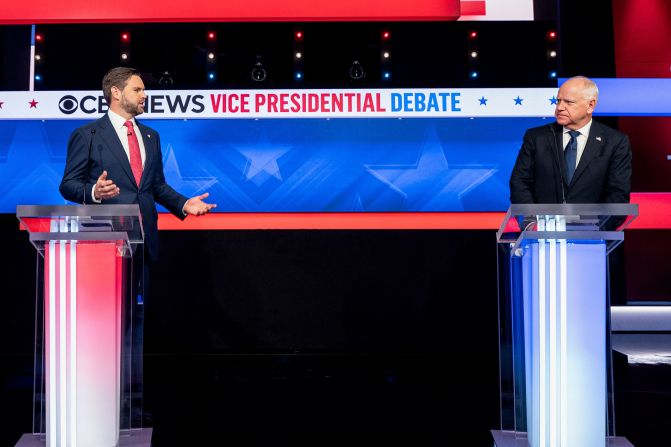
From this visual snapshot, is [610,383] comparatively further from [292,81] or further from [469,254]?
[292,81]

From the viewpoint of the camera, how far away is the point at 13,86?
5203mm

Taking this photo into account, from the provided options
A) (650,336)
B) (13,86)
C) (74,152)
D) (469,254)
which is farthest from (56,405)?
(650,336)

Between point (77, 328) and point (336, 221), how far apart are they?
107 inches

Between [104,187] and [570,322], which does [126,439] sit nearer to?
[104,187]

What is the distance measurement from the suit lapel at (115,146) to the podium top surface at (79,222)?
0.70 m

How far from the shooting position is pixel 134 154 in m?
3.20

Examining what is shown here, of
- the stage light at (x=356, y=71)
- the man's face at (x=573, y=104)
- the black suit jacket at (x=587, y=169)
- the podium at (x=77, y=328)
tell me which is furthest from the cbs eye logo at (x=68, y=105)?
the man's face at (x=573, y=104)

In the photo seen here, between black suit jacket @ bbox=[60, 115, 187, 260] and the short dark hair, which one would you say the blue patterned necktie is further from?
the short dark hair

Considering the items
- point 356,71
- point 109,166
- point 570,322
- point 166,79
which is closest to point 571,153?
point 570,322

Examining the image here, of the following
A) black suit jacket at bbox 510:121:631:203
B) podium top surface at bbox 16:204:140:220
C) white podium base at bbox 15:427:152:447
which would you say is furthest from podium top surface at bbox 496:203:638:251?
white podium base at bbox 15:427:152:447

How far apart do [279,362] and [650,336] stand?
283 cm

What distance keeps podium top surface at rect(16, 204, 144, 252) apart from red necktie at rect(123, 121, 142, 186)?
0.73 m

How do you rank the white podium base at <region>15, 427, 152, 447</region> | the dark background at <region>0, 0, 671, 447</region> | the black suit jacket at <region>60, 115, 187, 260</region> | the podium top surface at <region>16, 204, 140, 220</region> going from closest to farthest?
1. the podium top surface at <region>16, 204, 140, 220</region>
2. the white podium base at <region>15, 427, 152, 447</region>
3. the black suit jacket at <region>60, 115, 187, 260</region>
4. the dark background at <region>0, 0, 671, 447</region>

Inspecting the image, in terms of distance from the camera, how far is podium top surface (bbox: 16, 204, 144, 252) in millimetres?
2322
